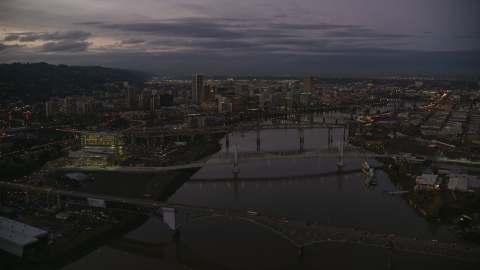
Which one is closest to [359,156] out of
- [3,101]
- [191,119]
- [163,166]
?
[163,166]

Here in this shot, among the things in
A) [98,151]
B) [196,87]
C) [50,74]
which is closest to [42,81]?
[50,74]

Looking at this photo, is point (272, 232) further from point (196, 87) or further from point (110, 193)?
point (196, 87)

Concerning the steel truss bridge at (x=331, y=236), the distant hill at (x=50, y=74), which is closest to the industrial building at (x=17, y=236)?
the steel truss bridge at (x=331, y=236)

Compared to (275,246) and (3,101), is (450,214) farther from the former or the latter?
(3,101)

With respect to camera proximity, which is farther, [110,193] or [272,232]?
[110,193]

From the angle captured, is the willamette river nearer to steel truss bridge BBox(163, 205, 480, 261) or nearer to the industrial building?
steel truss bridge BBox(163, 205, 480, 261)

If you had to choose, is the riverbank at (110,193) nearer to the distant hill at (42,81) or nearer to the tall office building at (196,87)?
the distant hill at (42,81)

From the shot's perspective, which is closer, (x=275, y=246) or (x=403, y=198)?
(x=275, y=246)
